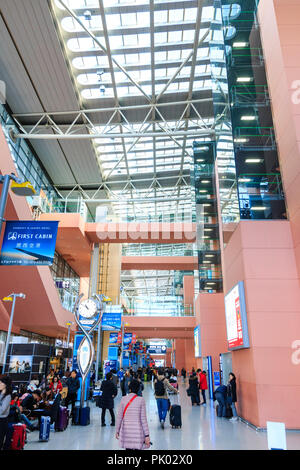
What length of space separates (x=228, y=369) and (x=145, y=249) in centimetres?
2308

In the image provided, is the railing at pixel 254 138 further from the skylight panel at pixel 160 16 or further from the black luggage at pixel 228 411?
the skylight panel at pixel 160 16

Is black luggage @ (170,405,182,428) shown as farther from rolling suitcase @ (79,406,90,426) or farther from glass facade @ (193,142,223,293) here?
glass facade @ (193,142,223,293)

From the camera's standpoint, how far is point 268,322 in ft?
29.5

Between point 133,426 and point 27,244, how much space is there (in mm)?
5327

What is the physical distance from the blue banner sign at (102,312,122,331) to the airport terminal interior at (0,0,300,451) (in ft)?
0.28

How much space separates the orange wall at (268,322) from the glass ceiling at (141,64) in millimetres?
3192

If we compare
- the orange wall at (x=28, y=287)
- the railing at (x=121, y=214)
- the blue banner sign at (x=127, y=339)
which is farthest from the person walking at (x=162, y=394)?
the blue banner sign at (x=127, y=339)

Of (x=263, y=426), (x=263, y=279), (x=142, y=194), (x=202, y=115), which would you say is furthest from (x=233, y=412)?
(x=142, y=194)

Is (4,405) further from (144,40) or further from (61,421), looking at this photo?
(144,40)

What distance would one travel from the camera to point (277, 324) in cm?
895

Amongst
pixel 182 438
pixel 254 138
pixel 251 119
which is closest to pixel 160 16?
pixel 251 119

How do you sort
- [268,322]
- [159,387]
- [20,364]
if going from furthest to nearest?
1. [20,364]
2. [159,387]
3. [268,322]

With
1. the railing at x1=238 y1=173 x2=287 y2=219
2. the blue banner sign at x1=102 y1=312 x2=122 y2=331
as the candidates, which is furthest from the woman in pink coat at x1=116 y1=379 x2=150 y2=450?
the blue banner sign at x1=102 y1=312 x2=122 y2=331

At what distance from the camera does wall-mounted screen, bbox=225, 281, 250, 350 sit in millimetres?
9227
